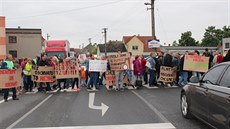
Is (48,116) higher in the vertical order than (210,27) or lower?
lower

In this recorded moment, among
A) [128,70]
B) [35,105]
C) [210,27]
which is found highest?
[210,27]

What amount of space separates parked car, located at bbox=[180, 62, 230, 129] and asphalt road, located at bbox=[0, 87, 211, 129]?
0.52 metres

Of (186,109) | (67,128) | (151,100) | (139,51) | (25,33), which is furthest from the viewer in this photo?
(139,51)

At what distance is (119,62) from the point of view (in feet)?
48.0

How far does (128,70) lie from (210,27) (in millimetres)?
91407

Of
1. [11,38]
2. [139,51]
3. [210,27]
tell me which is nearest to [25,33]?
[11,38]

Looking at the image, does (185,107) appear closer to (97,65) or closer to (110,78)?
(110,78)

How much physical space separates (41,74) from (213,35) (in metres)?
90.7

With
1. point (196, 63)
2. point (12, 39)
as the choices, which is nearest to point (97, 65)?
point (196, 63)

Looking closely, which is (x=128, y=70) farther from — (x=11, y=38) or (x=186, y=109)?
(x=11, y=38)

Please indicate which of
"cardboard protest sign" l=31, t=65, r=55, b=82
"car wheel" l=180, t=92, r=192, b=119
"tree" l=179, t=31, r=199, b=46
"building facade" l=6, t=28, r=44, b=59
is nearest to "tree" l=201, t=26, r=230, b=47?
"tree" l=179, t=31, r=199, b=46

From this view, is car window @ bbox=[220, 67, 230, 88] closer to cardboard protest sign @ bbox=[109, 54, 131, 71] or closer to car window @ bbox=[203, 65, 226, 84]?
car window @ bbox=[203, 65, 226, 84]

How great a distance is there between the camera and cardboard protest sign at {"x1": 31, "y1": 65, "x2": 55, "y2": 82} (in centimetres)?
1491

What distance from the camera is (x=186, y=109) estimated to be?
7.61m
